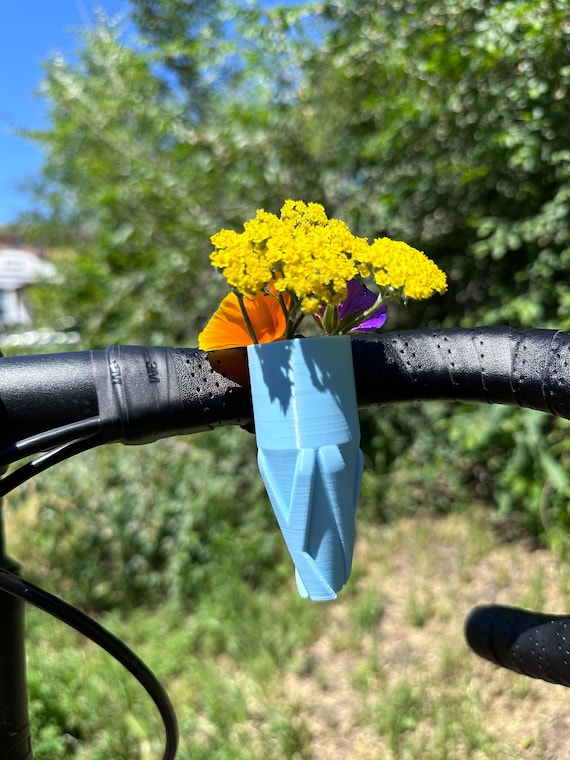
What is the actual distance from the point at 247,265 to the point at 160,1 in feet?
17.6

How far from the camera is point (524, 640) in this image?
99 centimetres

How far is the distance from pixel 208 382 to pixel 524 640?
0.61 m

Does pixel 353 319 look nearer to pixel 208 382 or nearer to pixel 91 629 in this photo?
pixel 208 382

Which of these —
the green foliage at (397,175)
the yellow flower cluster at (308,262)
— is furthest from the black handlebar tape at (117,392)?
the green foliage at (397,175)

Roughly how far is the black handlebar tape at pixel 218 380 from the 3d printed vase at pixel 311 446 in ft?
0.23

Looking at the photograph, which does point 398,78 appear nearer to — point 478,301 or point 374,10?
point 374,10

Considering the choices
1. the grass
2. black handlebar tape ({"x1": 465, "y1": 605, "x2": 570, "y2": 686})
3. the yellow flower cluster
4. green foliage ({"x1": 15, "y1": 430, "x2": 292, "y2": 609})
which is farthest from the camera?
green foliage ({"x1": 15, "y1": 430, "x2": 292, "y2": 609})

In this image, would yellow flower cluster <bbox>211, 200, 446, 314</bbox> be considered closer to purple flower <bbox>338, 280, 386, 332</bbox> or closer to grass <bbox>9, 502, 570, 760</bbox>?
purple flower <bbox>338, 280, 386, 332</bbox>

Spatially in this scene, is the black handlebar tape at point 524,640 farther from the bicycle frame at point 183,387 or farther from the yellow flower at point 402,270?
the yellow flower at point 402,270

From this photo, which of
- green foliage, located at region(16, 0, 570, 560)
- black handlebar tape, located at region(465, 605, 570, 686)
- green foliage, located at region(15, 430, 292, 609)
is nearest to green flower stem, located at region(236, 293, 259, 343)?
black handlebar tape, located at region(465, 605, 570, 686)

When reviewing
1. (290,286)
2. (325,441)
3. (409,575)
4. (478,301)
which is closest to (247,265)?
(290,286)

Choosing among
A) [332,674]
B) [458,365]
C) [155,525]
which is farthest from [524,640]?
[155,525]

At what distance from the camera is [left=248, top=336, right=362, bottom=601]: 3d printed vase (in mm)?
748

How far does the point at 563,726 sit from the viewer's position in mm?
1988
